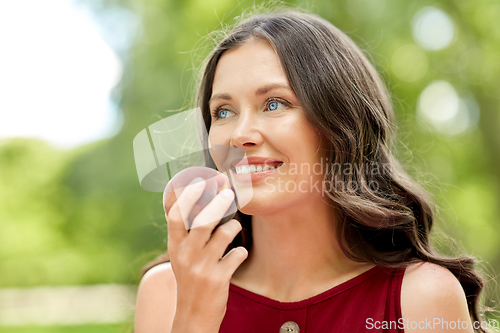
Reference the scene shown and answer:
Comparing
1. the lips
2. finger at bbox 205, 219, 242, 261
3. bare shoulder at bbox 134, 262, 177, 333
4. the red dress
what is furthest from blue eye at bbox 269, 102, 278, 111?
bare shoulder at bbox 134, 262, 177, 333

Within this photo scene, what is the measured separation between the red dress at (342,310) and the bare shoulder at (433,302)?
0.14ft

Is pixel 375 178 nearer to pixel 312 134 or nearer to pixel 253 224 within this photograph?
pixel 312 134

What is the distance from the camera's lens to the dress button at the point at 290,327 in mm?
1688

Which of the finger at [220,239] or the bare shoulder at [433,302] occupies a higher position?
the finger at [220,239]

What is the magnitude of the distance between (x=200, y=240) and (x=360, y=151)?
0.91 meters

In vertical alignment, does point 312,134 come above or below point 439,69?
below

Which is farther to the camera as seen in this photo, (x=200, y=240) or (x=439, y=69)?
(x=439, y=69)

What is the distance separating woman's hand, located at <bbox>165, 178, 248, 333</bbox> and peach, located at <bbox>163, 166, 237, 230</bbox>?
19 millimetres

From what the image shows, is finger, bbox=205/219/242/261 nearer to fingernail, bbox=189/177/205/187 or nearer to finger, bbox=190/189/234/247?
finger, bbox=190/189/234/247

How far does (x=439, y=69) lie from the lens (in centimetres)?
543

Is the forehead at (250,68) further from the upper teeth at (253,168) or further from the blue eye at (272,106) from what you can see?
the upper teeth at (253,168)

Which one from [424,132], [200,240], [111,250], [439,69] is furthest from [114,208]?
[200,240]

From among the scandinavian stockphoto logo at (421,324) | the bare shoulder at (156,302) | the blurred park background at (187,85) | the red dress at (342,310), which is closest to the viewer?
the scandinavian stockphoto logo at (421,324)

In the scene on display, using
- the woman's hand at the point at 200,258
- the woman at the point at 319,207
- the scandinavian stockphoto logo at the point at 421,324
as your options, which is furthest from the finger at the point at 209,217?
the scandinavian stockphoto logo at the point at 421,324
